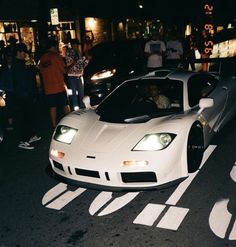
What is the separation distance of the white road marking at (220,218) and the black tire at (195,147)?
632 mm

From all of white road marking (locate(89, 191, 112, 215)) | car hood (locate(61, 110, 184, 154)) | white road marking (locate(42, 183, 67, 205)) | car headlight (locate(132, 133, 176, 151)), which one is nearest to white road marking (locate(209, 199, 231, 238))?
car headlight (locate(132, 133, 176, 151))

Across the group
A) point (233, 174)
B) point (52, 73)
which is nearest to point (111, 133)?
point (233, 174)

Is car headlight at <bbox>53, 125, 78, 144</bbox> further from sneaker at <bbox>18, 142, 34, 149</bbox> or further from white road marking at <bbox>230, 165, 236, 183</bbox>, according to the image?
white road marking at <bbox>230, 165, 236, 183</bbox>

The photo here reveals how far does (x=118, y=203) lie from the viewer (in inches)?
158

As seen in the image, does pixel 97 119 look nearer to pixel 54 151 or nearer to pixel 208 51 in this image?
pixel 54 151

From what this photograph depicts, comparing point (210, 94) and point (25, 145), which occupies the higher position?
point (210, 94)

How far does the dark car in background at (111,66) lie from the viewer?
29.8 ft

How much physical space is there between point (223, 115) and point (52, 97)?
3.32 metres

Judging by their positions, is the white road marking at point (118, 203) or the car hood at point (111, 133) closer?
the white road marking at point (118, 203)

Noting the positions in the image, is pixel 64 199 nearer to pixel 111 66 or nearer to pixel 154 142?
pixel 154 142

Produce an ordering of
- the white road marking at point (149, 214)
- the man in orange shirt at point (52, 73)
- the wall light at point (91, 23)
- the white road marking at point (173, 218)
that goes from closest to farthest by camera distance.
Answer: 1. the white road marking at point (173, 218)
2. the white road marking at point (149, 214)
3. the man in orange shirt at point (52, 73)
4. the wall light at point (91, 23)

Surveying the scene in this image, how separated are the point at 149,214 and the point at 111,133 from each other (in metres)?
1.07

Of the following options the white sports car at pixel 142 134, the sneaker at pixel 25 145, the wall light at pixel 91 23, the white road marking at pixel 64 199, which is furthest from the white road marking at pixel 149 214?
the wall light at pixel 91 23

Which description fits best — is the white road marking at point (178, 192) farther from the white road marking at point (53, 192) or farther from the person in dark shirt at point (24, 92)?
the person in dark shirt at point (24, 92)
